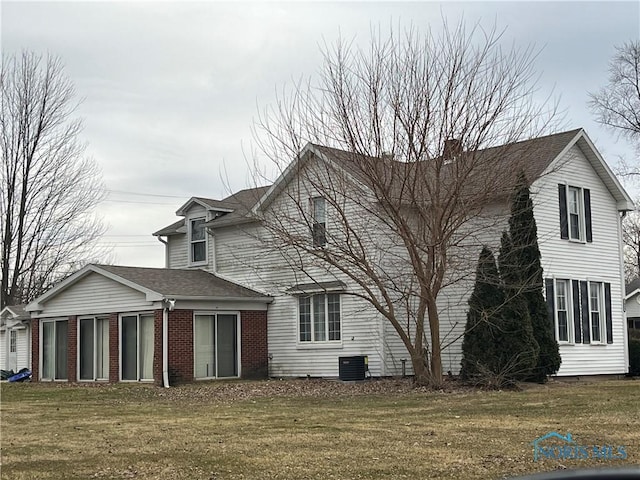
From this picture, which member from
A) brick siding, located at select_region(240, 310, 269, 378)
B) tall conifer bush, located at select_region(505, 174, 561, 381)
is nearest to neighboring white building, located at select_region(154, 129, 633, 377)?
brick siding, located at select_region(240, 310, 269, 378)

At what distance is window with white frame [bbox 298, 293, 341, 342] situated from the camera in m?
25.2

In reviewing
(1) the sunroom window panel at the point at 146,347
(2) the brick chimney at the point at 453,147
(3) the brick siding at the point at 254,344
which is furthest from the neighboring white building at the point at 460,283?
(1) the sunroom window panel at the point at 146,347

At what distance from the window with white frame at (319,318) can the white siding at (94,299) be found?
4658mm

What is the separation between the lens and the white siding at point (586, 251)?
23922 millimetres

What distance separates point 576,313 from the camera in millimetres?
24578

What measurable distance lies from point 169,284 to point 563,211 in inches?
460

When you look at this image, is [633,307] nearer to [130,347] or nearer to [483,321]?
[483,321]

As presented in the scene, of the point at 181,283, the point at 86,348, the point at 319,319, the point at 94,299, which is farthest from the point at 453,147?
the point at 86,348

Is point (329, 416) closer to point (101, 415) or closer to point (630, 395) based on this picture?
point (101, 415)

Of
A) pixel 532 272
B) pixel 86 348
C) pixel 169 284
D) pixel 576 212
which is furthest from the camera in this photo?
pixel 86 348

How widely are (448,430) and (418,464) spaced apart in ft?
9.30

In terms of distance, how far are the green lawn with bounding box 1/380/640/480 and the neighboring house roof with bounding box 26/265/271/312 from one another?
4.59 meters

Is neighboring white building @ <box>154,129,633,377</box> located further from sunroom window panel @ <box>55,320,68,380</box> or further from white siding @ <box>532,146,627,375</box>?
sunroom window panel @ <box>55,320,68,380</box>

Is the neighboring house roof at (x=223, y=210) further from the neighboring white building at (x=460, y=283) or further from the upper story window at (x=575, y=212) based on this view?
the upper story window at (x=575, y=212)
